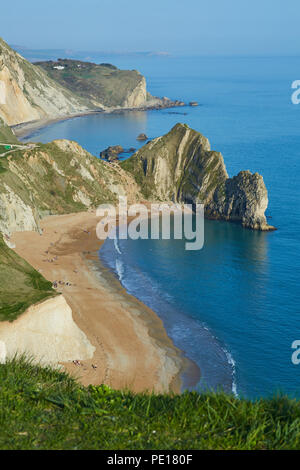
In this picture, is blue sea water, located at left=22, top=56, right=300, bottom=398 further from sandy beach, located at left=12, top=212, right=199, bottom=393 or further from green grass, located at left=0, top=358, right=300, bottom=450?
green grass, located at left=0, top=358, right=300, bottom=450

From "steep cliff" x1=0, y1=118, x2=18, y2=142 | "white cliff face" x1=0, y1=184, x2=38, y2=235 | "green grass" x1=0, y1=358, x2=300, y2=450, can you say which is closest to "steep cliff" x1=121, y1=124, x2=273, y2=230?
"steep cliff" x1=0, y1=118, x2=18, y2=142

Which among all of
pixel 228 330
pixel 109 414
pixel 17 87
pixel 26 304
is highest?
pixel 17 87

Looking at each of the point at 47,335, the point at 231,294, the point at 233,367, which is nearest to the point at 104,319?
the point at 47,335

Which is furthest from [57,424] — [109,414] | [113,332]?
[113,332]
